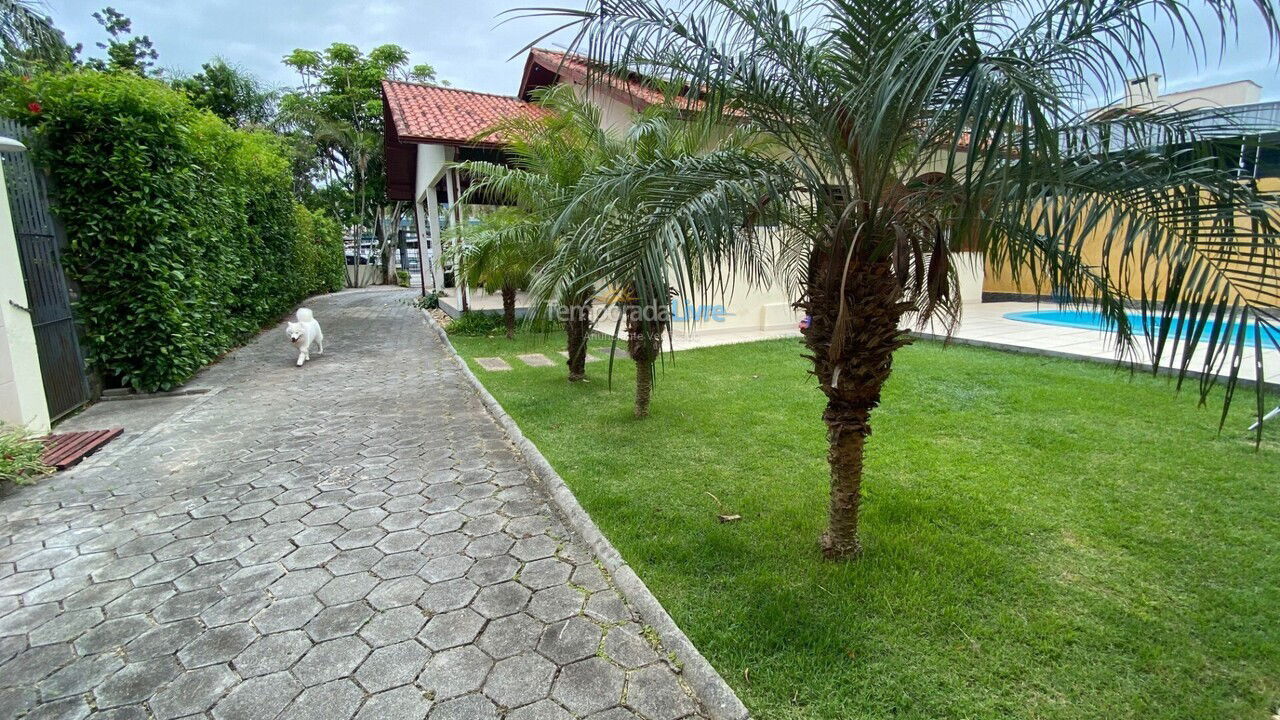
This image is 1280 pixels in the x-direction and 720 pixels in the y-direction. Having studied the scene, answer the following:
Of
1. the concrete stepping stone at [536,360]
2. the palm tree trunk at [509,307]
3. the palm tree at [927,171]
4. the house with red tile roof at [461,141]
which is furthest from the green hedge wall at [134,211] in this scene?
the palm tree at [927,171]

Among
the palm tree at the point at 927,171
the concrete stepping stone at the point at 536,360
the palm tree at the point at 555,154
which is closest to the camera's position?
the palm tree at the point at 927,171

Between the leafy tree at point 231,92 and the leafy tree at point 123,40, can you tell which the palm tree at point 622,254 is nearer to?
the leafy tree at point 231,92

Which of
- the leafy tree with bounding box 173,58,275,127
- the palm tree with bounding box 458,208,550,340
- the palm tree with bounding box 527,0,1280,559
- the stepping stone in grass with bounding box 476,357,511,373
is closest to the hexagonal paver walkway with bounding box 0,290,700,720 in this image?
the palm tree with bounding box 527,0,1280,559

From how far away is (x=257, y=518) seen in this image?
3.77 m

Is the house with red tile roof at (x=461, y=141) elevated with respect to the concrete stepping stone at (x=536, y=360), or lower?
elevated

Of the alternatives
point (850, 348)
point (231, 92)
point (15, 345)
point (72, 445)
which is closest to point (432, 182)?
point (15, 345)

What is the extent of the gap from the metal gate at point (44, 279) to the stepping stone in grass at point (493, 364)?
459 centimetres

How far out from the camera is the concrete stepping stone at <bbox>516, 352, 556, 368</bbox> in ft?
28.8

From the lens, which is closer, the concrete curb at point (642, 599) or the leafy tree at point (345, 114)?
the concrete curb at point (642, 599)

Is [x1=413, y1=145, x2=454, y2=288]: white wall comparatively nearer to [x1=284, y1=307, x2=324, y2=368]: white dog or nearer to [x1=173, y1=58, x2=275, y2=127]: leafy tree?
[x1=284, y1=307, x2=324, y2=368]: white dog

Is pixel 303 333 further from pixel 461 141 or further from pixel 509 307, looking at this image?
pixel 461 141

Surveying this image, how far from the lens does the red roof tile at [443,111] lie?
12.5 metres

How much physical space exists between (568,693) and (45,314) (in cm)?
689

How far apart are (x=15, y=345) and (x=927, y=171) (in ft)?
24.1
